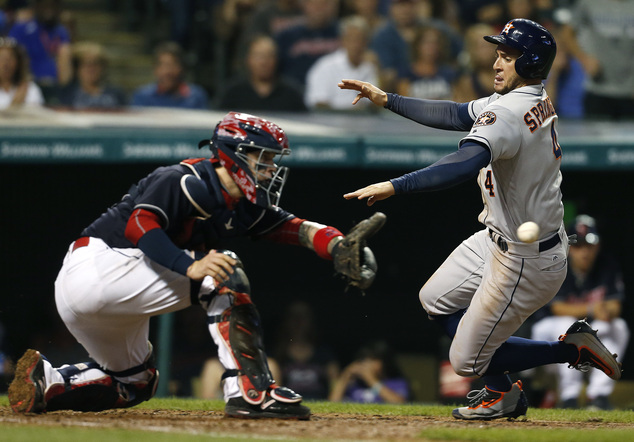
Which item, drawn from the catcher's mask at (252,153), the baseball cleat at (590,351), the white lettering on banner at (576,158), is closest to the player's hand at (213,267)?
the catcher's mask at (252,153)

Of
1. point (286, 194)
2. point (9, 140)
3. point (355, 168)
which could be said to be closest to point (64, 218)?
point (9, 140)

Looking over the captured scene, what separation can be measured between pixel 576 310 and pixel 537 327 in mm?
355

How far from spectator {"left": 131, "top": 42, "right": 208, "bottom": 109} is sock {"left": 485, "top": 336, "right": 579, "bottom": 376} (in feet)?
15.6

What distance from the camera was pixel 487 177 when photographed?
4.29 meters

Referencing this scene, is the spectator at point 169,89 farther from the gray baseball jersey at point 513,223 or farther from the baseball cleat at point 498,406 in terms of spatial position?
the baseball cleat at point 498,406

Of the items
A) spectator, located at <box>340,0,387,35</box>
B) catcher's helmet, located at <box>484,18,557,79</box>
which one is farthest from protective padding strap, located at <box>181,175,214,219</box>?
spectator, located at <box>340,0,387,35</box>

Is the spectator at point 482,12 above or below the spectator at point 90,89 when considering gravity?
above

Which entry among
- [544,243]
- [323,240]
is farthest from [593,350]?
[323,240]

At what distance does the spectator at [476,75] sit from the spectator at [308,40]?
1.19 metres

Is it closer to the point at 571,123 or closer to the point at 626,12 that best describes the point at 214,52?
the point at 571,123

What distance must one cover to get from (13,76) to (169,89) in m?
1.29

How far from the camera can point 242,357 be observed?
4031 millimetres

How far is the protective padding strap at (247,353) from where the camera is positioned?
403 cm

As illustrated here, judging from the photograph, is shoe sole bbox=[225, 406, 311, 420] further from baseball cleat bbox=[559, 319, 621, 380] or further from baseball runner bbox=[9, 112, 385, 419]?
baseball cleat bbox=[559, 319, 621, 380]
